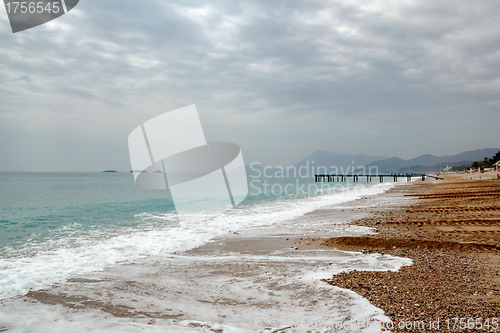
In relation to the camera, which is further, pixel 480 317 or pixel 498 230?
pixel 498 230

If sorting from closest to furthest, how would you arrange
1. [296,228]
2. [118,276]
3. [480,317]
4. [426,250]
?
[480,317], [118,276], [426,250], [296,228]

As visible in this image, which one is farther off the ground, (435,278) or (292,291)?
(435,278)

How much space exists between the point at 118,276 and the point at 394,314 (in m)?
5.25

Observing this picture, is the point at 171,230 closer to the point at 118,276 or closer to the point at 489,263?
the point at 118,276

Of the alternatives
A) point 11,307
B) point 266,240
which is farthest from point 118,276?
point 266,240

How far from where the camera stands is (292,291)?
5.30 metres

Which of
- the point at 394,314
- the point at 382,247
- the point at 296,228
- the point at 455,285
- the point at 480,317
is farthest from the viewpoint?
the point at 296,228

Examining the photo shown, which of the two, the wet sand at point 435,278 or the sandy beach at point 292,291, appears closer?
the wet sand at point 435,278

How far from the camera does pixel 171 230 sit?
13305mm

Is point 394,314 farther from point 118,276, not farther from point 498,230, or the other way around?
point 498,230

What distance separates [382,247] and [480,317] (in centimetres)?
472

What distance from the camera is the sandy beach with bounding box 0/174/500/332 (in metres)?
4.07

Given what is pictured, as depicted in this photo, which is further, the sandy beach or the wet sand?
the sandy beach

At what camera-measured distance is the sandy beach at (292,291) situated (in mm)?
4066
